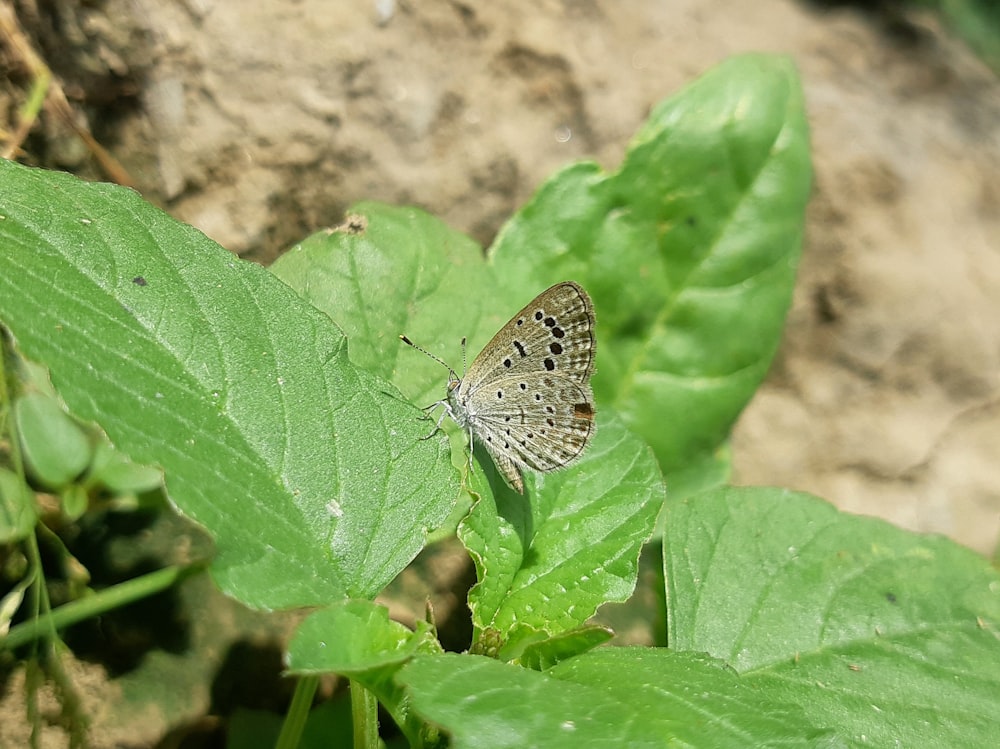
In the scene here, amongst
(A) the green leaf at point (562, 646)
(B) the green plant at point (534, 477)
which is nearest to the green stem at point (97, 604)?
(B) the green plant at point (534, 477)

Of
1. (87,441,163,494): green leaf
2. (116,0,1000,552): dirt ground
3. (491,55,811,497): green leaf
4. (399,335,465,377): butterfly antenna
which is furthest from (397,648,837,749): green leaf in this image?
(116,0,1000,552): dirt ground

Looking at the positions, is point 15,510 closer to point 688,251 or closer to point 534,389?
point 534,389

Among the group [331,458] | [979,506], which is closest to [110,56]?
[331,458]

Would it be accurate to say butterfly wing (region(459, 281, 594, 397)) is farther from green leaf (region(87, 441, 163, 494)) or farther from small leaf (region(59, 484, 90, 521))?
small leaf (region(59, 484, 90, 521))

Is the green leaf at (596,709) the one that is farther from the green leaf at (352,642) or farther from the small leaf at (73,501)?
the small leaf at (73,501)

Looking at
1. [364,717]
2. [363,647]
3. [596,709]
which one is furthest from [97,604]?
[596,709]

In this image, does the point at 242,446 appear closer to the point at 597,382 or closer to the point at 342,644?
the point at 342,644
